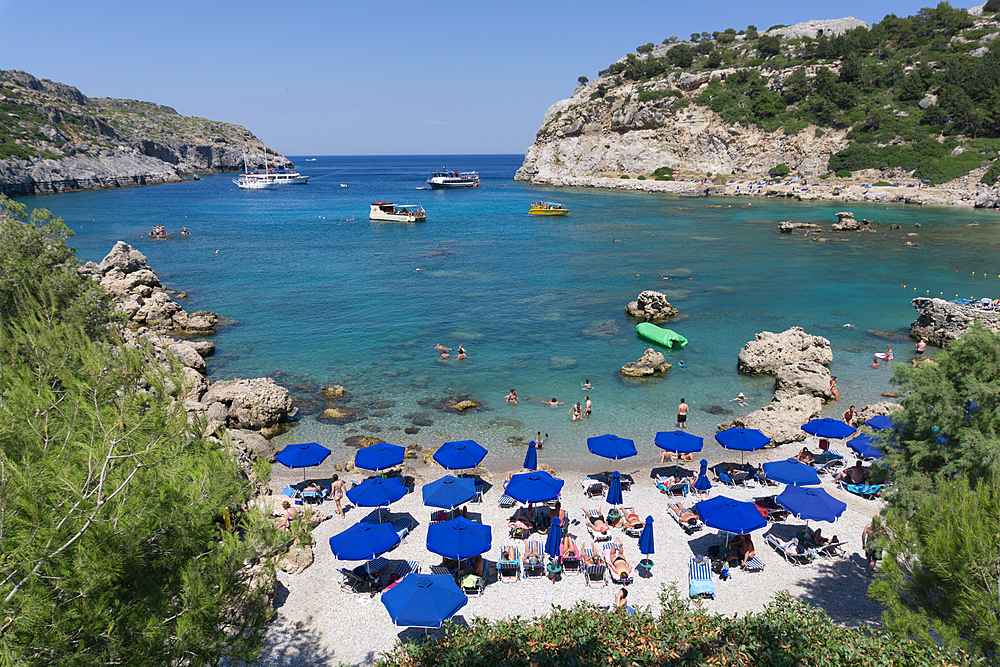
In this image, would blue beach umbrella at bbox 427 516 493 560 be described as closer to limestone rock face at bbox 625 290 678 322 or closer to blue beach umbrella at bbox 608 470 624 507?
blue beach umbrella at bbox 608 470 624 507

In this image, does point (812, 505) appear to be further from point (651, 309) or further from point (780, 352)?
point (651, 309)

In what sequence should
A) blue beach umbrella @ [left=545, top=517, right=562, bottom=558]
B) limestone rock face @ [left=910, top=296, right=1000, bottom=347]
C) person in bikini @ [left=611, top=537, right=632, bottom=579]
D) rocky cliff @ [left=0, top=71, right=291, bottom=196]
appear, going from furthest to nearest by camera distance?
rocky cliff @ [left=0, top=71, right=291, bottom=196] → limestone rock face @ [left=910, top=296, right=1000, bottom=347] → blue beach umbrella @ [left=545, top=517, right=562, bottom=558] → person in bikini @ [left=611, top=537, right=632, bottom=579]

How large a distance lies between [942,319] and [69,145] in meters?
163

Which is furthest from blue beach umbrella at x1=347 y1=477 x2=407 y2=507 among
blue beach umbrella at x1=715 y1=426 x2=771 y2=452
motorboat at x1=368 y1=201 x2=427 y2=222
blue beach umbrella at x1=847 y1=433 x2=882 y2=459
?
motorboat at x1=368 y1=201 x2=427 y2=222

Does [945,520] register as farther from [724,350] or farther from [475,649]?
[724,350]

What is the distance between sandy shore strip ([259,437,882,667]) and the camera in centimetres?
1233

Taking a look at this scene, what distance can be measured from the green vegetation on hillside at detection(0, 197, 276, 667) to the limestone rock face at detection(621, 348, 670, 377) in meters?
23.7

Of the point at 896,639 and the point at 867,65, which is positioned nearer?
the point at 896,639

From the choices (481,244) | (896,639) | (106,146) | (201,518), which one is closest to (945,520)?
(896,639)

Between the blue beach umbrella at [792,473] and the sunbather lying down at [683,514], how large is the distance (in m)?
2.87

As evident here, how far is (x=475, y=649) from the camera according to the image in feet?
31.6

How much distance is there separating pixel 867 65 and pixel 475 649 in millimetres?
147644

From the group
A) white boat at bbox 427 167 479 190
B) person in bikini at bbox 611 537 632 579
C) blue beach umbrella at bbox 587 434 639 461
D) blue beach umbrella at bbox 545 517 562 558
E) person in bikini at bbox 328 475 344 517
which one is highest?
white boat at bbox 427 167 479 190

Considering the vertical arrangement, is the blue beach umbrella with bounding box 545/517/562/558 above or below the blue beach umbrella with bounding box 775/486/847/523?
below
